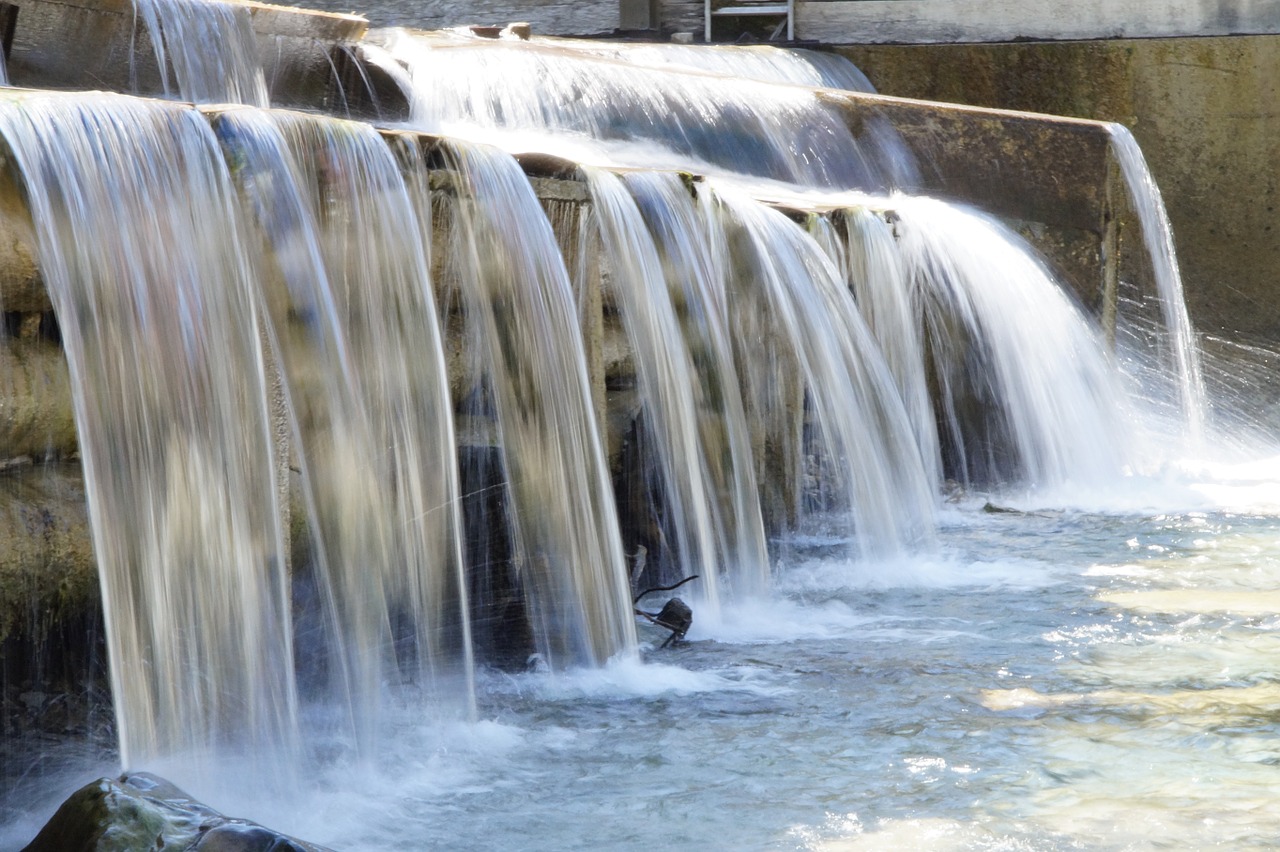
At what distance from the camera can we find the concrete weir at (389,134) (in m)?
3.66

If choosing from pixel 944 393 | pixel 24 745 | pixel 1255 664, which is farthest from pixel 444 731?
pixel 944 393

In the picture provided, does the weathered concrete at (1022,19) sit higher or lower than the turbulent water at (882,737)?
higher

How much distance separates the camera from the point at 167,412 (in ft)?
12.1

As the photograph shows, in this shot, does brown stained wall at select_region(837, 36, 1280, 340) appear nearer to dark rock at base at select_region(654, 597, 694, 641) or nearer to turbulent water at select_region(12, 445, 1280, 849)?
turbulent water at select_region(12, 445, 1280, 849)

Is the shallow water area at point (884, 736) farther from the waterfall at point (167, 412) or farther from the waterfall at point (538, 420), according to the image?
the waterfall at point (167, 412)

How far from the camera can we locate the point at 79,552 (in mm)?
3791

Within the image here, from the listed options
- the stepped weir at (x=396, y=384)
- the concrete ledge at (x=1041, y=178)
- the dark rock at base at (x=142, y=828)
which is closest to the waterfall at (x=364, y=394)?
the stepped weir at (x=396, y=384)

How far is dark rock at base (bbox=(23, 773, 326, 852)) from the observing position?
2.91 meters

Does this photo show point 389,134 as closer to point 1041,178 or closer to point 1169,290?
point 1041,178

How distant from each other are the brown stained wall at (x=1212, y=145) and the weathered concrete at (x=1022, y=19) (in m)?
0.76

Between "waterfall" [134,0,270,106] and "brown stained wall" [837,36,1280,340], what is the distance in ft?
21.9

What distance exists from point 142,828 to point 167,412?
1097 millimetres

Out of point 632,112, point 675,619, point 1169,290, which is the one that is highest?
point 632,112

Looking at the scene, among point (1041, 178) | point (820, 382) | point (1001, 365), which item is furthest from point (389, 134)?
point (1041, 178)
